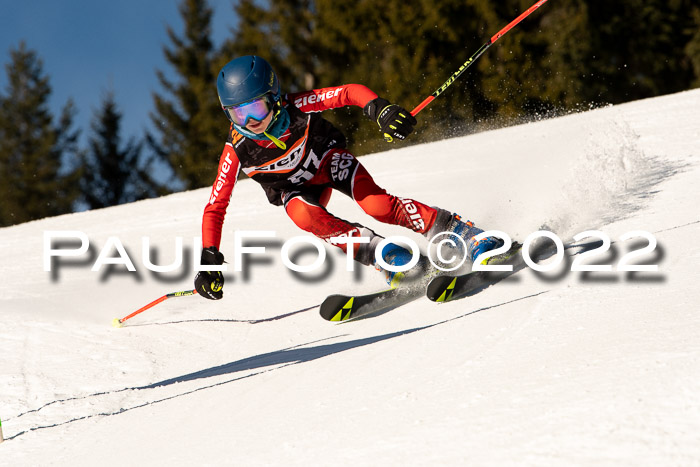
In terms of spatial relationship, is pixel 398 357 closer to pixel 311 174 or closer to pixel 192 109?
pixel 311 174

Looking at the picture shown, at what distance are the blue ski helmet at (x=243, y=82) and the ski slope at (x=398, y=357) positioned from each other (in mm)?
1422

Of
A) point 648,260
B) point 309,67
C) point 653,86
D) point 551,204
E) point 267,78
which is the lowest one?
point 648,260

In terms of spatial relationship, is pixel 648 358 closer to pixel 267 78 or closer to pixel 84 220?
pixel 267 78

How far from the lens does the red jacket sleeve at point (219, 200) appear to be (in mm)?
4117

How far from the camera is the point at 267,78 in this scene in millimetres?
3953

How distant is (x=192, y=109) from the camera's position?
95.8 feet

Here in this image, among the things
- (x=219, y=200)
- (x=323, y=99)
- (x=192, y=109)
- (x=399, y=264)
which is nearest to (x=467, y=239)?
(x=399, y=264)

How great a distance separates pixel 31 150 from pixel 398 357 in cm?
3125

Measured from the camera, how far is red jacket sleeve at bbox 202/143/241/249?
4.12 metres

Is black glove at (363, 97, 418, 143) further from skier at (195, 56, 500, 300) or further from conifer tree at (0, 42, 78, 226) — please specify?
conifer tree at (0, 42, 78, 226)

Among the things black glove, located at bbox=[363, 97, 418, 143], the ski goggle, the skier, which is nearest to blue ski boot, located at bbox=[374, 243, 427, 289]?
the skier

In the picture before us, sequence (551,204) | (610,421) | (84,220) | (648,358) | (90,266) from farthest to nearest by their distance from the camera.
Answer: (84,220) → (90,266) → (551,204) → (648,358) → (610,421)

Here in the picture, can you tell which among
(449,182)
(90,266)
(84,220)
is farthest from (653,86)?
(90,266)

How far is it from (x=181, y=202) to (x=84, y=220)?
1445mm
